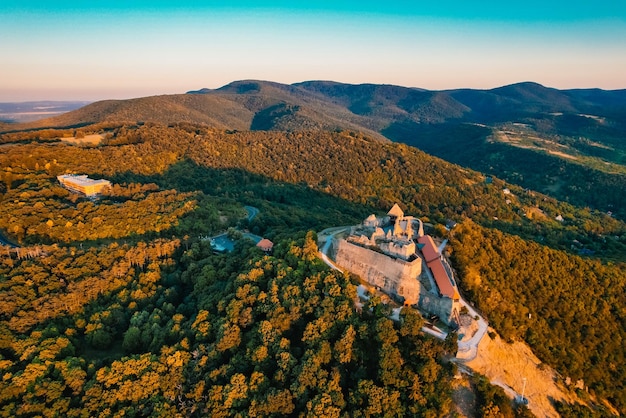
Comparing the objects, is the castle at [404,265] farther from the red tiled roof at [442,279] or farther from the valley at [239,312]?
the valley at [239,312]

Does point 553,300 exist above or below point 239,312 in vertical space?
below

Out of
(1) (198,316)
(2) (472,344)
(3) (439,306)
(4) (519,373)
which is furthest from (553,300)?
(1) (198,316)

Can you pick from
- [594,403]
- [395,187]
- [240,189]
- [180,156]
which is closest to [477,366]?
[594,403]

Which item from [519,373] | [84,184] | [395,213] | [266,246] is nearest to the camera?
[519,373]

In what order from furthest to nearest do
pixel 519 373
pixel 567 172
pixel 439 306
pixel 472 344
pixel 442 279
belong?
1. pixel 567 172
2. pixel 442 279
3. pixel 439 306
4. pixel 519 373
5. pixel 472 344

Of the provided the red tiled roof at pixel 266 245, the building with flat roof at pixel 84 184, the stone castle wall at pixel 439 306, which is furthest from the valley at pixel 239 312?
the stone castle wall at pixel 439 306

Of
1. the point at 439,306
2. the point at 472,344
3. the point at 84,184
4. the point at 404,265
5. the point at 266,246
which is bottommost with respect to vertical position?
the point at 472,344

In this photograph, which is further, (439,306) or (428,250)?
(428,250)

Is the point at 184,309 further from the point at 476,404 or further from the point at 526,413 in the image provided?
the point at 526,413

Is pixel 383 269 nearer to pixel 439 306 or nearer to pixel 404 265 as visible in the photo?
pixel 404 265
